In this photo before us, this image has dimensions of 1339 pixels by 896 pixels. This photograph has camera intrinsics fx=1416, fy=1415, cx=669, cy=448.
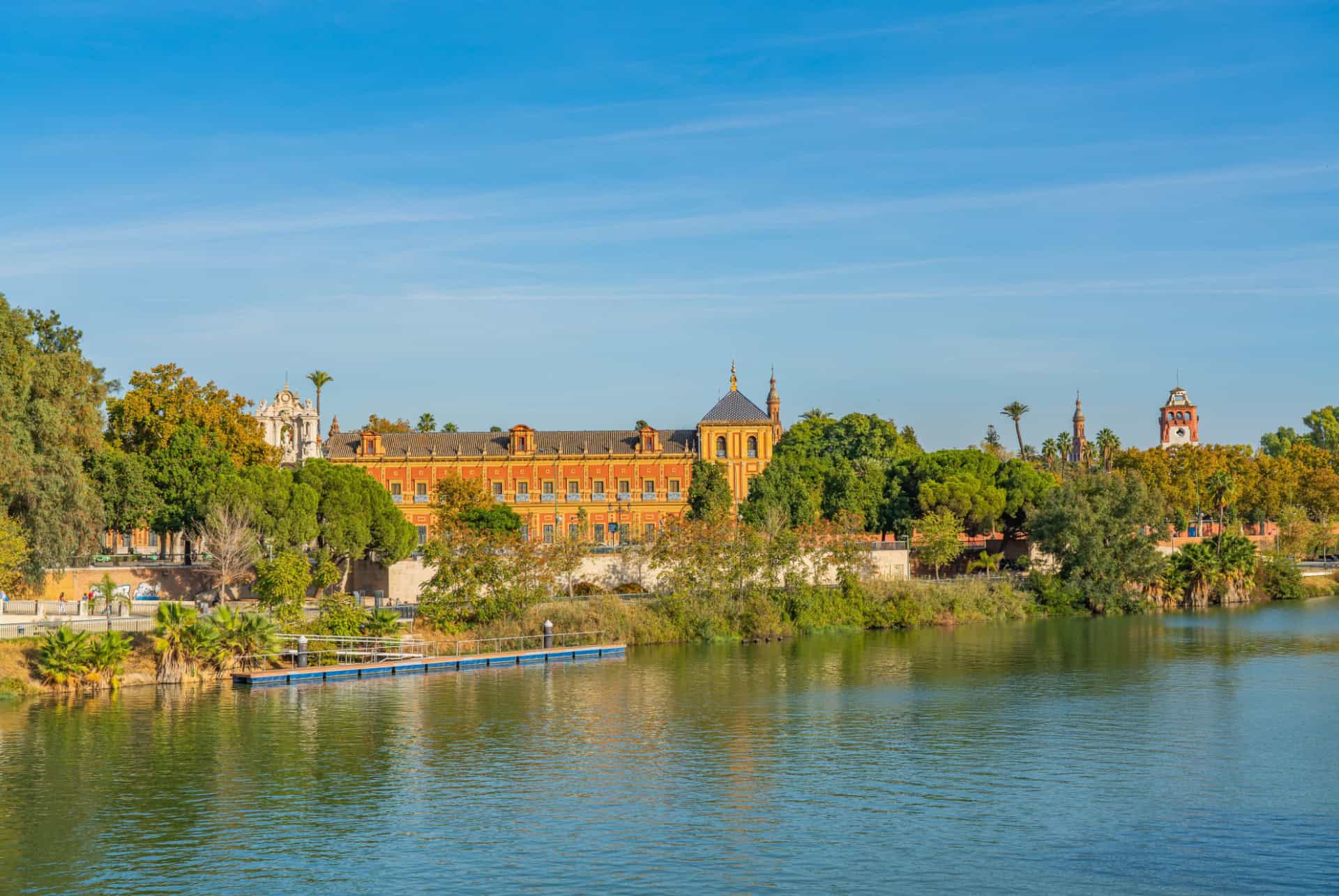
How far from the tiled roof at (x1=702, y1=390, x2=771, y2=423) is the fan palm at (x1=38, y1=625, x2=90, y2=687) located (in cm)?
6176

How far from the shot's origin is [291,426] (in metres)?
103

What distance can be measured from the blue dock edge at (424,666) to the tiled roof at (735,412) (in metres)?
41.6

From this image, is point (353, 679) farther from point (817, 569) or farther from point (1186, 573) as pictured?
point (1186, 573)

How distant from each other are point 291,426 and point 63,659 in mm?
56659

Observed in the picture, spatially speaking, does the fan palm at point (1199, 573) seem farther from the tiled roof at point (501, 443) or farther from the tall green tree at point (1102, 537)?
the tiled roof at point (501, 443)

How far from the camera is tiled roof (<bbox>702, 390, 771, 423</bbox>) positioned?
104000mm

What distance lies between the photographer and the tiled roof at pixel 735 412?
10400cm

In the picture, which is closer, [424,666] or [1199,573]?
[424,666]

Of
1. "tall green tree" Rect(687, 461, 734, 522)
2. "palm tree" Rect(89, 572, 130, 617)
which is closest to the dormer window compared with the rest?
"tall green tree" Rect(687, 461, 734, 522)

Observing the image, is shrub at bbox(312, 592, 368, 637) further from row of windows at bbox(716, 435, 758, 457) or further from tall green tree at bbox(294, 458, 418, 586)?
row of windows at bbox(716, 435, 758, 457)

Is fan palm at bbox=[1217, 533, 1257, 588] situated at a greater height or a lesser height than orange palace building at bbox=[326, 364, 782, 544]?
lesser

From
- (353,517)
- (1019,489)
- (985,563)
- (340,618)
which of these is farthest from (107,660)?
(1019,489)

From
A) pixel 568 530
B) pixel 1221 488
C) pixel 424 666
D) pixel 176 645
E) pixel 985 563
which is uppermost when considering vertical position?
pixel 1221 488

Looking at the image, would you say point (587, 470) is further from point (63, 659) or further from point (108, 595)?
point (63, 659)
